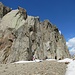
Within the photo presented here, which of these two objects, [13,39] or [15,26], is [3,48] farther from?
[15,26]

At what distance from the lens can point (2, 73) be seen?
1576 centimetres

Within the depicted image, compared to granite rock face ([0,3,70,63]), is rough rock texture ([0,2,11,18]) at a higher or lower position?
higher

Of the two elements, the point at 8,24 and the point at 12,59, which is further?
the point at 8,24

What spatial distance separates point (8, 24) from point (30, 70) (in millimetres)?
31618

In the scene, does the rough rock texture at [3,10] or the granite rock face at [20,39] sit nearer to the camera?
the granite rock face at [20,39]

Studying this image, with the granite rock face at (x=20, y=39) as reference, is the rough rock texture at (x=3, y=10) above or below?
above

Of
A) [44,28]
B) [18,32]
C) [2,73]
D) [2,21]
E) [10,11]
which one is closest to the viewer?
[2,73]

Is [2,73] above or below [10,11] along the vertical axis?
below

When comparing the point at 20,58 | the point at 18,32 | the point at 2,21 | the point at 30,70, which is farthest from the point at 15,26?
the point at 30,70

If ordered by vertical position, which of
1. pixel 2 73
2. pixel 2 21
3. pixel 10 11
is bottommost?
pixel 2 73

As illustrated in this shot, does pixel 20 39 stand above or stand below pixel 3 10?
below

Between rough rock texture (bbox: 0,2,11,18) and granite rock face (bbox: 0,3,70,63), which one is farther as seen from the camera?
rough rock texture (bbox: 0,2,11,18)

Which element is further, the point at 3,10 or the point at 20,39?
the point at 3,10

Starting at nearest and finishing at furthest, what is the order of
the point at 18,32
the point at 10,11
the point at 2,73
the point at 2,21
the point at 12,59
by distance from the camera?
the point at 2,73, the point at 12,59, the point at 18,32, the point at 2,21, the point at 10,11
